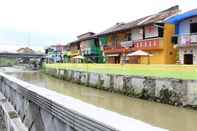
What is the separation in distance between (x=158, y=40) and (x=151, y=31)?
1.44 metres

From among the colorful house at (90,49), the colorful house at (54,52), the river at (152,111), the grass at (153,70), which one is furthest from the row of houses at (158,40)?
the colorful house at (54,52)

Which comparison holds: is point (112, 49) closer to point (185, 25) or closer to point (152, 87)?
point (185, 25)

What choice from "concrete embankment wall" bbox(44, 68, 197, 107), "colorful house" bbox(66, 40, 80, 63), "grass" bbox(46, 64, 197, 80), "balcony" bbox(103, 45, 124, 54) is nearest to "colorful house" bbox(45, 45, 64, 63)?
"colorful house" bbox(66, 40, 80, 63)

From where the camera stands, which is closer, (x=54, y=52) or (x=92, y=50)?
(x=92, y=50)

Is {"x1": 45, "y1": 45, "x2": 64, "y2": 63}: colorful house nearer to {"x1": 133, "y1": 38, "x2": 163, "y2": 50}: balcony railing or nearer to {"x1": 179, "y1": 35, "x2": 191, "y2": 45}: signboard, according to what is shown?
{"x1": 133, "y1": 38, "x2": 163, "y2": 50}: balcony railing

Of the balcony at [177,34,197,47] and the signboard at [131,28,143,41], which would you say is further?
the signboard at [131,28,143,41]

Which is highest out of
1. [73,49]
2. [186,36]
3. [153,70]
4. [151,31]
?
[151,31]

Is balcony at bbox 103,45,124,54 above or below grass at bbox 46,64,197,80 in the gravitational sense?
above

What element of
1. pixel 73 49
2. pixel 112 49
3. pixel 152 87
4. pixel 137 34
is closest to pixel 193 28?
pixel 152 87

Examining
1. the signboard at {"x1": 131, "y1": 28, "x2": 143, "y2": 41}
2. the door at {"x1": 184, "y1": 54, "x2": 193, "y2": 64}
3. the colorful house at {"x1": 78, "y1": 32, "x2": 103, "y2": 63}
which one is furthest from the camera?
the colorful house at {"x1": 78, "y1": 32, "x2": 103, "y2": 63}

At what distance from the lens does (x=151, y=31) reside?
28812mm

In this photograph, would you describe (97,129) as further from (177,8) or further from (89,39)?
(89,39)

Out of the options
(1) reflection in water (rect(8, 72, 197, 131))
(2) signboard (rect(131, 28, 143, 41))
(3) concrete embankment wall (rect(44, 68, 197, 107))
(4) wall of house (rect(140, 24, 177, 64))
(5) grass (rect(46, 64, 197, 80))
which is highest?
(2) signboard (rect(131, 28, 143, 41))

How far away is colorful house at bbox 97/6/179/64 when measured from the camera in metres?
27.5
